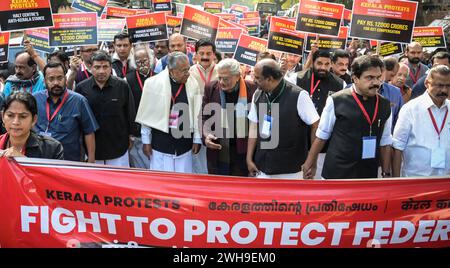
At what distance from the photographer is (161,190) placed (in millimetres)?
3688

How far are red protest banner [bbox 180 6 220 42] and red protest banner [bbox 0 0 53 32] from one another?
227cm

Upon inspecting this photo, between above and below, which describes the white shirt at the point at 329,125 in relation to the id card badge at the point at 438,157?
above

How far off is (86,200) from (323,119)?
231 cm

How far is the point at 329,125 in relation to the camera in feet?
15.3

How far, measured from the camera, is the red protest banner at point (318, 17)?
7.81 m

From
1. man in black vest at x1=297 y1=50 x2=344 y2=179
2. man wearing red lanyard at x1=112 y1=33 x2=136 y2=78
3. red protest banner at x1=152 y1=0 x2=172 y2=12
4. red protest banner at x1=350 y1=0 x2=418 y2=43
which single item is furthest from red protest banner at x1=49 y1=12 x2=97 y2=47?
red protest banner at x1=152 y1=0 x2=172 y2=12

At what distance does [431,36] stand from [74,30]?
292 inches

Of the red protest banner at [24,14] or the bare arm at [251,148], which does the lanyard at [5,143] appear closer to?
→ the bare arm at [251,148]

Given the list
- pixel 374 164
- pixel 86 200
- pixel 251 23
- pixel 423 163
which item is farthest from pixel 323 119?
pixel 251 23

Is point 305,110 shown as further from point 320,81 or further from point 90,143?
point 90,143

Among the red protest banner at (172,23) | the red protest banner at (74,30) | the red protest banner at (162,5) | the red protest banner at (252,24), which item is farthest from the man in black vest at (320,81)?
the red protest banner at (252,24)

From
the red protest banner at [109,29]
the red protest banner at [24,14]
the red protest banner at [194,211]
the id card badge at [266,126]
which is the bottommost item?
the red protest banner at [194,211]
